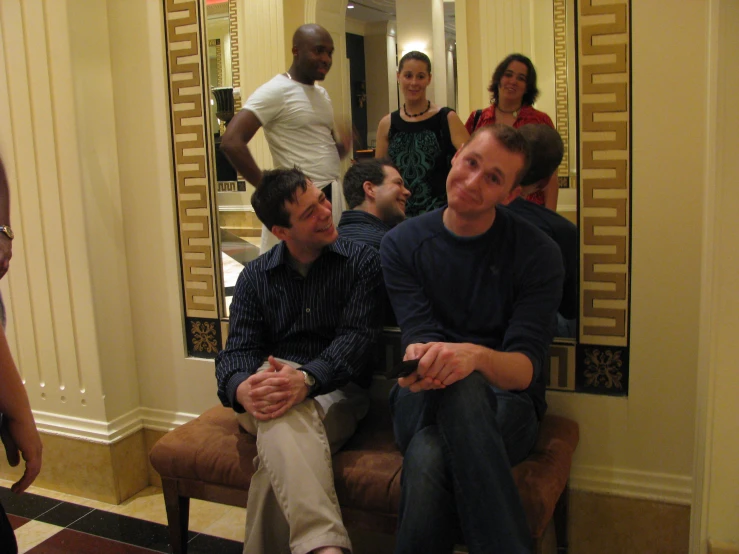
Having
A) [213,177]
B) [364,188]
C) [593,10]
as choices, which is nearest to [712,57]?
[593,10]

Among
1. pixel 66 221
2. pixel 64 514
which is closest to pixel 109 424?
pixel 64 514

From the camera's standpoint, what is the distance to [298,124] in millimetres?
2586

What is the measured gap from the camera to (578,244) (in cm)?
210

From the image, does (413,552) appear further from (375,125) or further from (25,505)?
(25,505)

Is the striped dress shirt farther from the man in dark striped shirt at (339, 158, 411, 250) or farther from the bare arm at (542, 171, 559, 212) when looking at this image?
the bare arm at (542, 171, 559, 212)

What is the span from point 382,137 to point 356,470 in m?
1.19

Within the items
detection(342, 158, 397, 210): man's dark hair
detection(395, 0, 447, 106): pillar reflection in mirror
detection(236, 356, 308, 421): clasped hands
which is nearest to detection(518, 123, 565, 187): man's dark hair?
detection(395, 0, 447, 106): pillar reflection in mirror

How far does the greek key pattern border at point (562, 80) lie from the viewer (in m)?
2.07

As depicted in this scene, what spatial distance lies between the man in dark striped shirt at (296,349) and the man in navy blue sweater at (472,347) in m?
0.20

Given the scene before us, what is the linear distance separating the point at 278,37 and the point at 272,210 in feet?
2.72

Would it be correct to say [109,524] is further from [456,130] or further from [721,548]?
[721,548]

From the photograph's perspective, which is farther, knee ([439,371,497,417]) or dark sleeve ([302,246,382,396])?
dark sleeve ([302,246,382,396])

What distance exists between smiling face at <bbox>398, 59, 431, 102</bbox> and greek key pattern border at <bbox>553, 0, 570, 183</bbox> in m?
0.46

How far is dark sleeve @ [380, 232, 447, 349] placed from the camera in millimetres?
1859
